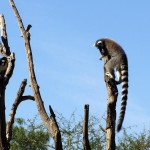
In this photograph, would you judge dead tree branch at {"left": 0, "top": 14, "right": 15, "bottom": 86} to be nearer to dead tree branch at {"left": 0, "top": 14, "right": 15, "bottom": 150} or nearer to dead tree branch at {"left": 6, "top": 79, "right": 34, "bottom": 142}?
dead tree branch at {"left": 0, "top": 14, "right": 15, "bottom": 150}

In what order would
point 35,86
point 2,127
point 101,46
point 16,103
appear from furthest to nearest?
point 101,46 → point 16,103 → point 35,86 → point 2,127

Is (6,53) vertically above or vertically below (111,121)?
above

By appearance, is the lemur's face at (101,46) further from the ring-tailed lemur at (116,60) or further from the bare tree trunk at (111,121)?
the bare tree trunk at (111,121)

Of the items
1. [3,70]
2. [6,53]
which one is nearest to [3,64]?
[3,70]

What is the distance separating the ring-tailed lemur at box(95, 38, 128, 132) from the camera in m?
13.7

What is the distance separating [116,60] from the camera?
14.7 m

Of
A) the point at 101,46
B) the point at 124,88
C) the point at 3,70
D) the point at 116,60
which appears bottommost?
the point at 3,70

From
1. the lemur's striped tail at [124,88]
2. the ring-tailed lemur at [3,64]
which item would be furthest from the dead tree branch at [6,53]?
the lemur's striped tail at [124,88]

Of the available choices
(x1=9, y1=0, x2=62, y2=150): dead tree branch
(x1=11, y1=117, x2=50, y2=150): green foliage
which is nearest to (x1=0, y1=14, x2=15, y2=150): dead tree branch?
(x1=9, y1=0, x2=62, y2=150): dead tree branch

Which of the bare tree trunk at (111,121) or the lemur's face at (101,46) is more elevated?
the lemur's face at (101,46)

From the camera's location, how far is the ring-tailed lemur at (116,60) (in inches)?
538

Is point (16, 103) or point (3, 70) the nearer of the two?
point (3, 70)

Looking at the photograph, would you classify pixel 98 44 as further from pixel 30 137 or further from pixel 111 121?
pixel 30 137

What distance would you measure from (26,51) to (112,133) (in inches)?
109
